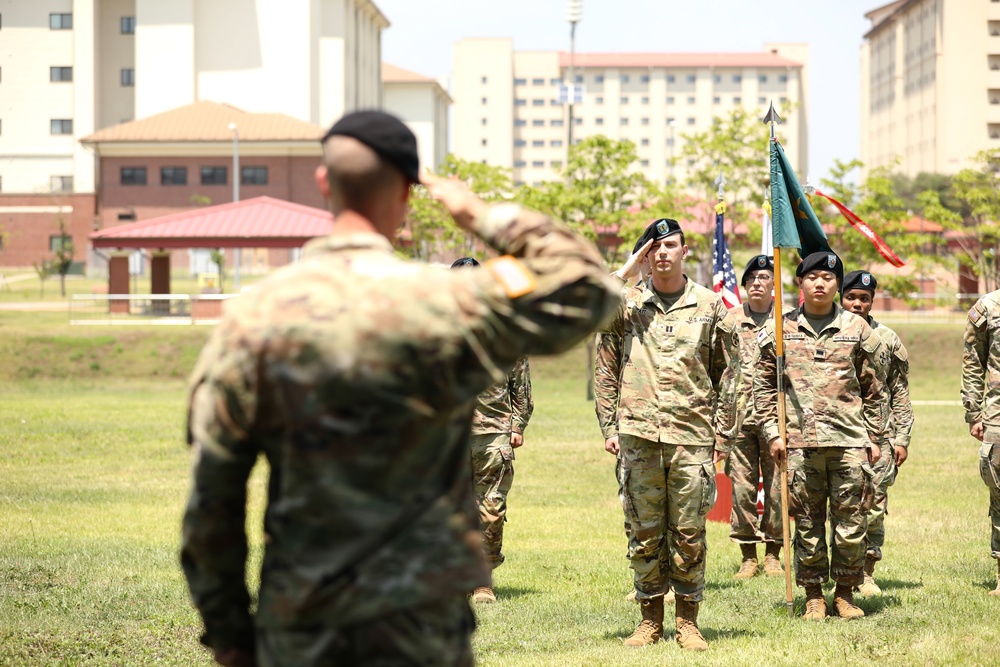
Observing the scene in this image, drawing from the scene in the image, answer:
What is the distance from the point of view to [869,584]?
410 inches

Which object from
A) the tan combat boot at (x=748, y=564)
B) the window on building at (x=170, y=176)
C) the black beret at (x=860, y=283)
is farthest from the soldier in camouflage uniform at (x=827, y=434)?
the window on building at (x=170, y=176)

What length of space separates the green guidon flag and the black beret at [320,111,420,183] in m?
6.49

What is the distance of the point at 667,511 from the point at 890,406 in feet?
10.3

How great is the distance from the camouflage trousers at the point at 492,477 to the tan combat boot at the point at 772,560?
107 inches

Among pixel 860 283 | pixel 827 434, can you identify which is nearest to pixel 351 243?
pixel 827 434

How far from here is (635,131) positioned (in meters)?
152

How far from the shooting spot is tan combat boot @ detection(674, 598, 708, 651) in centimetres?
831

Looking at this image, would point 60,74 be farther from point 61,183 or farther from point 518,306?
point 518,306

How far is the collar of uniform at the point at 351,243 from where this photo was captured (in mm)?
3459

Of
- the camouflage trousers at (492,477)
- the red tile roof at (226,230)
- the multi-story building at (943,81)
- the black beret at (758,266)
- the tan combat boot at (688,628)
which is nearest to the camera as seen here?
the tan combat boot at (688,628)

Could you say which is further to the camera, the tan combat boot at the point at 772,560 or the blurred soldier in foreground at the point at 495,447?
the tan combat boot at the point at 772,560

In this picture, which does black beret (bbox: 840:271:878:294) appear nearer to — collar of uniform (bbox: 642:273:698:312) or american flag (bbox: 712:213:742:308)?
collar of uniform (bbox: 642:273:698:312)

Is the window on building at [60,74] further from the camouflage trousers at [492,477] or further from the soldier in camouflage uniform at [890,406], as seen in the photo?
the soldier in camouflage uniform at [890,406]

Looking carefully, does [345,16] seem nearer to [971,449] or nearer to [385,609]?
[971,449]
